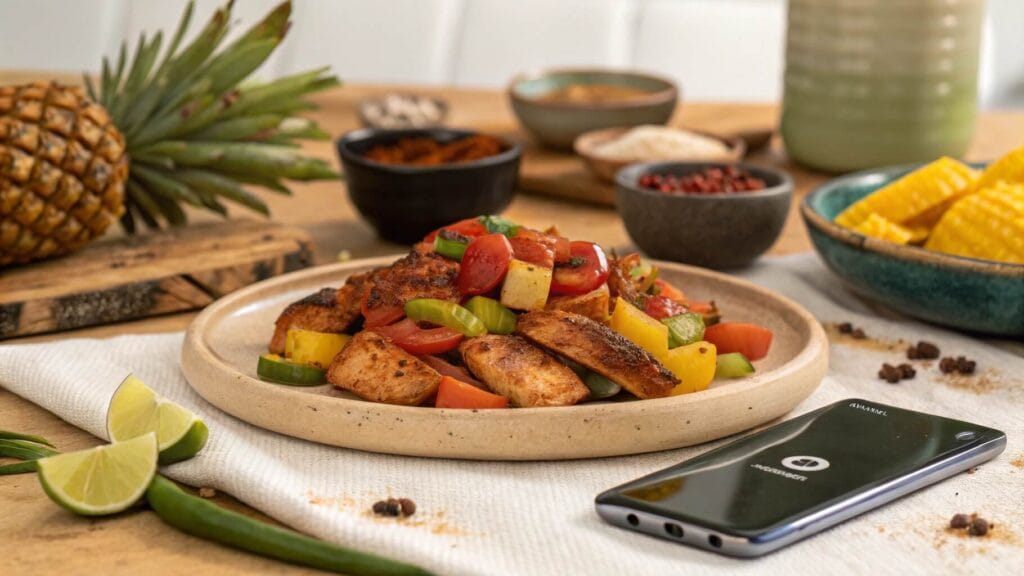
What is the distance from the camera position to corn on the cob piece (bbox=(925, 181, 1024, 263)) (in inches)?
102

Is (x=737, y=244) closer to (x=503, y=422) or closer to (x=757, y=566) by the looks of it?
(x=503, y=422)

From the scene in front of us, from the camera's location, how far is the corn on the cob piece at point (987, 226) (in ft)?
8.46

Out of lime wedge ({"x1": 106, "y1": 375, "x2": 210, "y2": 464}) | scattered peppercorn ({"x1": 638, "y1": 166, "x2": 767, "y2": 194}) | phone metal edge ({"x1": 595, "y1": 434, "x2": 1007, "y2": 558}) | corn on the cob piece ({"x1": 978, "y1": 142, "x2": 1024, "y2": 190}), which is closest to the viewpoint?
phone metal edge ({"x1": 595, "y1": 434, "x2": 1007, "y2": 558})

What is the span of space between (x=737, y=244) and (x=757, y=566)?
1.57 m

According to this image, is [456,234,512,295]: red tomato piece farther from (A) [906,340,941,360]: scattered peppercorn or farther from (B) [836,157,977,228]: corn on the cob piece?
(B) [836,157,977,228]: corn on the cob piece

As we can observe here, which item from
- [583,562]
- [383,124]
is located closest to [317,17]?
[383,124]

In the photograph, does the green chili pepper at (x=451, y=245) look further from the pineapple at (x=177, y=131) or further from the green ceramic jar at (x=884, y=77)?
the green ceramic jar at (x=884, y=77)

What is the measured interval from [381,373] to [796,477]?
672 millimetres

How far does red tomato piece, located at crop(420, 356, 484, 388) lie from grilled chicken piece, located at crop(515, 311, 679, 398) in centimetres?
12

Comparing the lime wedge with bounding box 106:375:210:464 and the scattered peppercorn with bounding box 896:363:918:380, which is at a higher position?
the lime wedge with bounding box 106:375:210:464

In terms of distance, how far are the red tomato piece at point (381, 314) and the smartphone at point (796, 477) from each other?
0.59 metres

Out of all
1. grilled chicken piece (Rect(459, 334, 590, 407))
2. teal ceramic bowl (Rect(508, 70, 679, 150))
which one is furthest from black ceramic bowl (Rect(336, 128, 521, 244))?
grilled chicken piece (Rect(459, 334, 590, 407))

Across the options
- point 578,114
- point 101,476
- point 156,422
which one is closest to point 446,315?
point 156,422

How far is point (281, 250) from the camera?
305 cm
